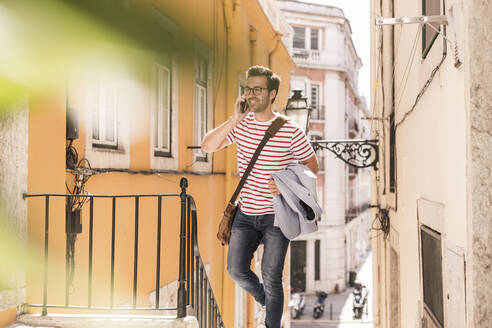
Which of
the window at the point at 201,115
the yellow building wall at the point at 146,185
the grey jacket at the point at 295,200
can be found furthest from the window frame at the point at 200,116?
the grey jacket at the point at 295,200

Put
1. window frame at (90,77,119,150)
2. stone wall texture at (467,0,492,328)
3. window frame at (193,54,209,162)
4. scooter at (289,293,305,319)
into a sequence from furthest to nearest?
scooter at (289,293,305,319)
window frame at (193,54,209,162)
window frame at (90,77,119,150)
stone wall texture at (467,0,492,328)

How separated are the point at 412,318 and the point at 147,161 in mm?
3465

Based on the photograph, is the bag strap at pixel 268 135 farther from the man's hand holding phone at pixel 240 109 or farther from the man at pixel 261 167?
the man's hand holding phone at pixel 240 109

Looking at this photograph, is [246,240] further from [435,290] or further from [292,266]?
[292,266]

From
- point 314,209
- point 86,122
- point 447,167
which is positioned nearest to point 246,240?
point 314,209

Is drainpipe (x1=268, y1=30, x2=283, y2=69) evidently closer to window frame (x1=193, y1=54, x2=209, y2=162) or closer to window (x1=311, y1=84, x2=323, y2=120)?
window frame (x1=193, y1=54, x2=209, y2=162)

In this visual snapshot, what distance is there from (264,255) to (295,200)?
0.48 meters

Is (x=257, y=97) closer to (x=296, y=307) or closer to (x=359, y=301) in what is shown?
(x=296, y=307)

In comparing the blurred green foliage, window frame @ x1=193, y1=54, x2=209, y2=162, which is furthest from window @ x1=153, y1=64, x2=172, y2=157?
the blurred green foliage

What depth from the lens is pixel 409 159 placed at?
596 cm

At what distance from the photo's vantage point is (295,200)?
121 inches

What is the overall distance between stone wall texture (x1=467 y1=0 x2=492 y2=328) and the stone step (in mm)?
1637

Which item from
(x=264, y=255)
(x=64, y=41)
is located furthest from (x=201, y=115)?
(x=64, y=41)

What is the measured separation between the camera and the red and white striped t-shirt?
3.17m
